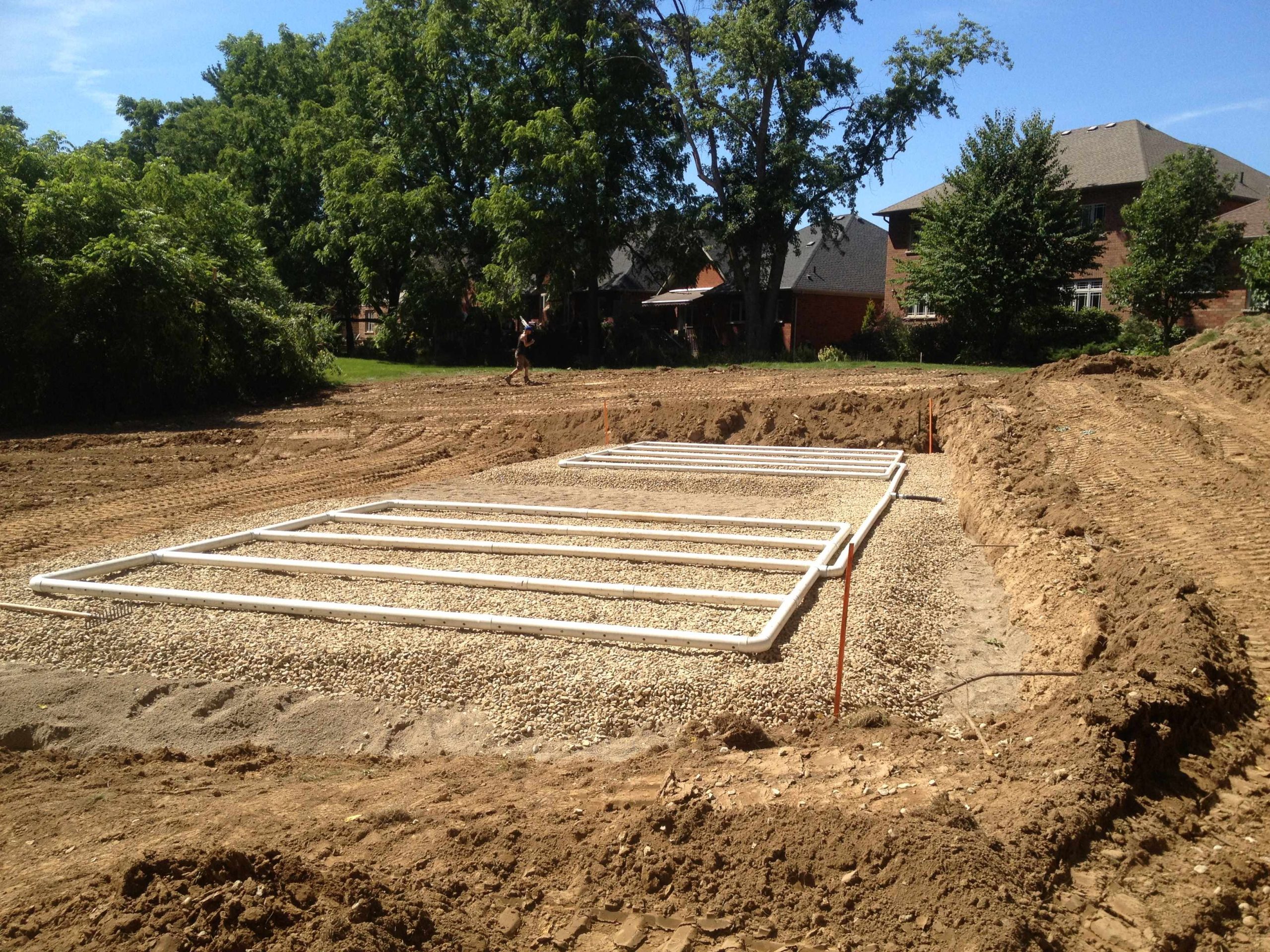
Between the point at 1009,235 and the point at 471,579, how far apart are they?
82.4 feet

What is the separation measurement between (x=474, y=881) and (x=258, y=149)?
134ft

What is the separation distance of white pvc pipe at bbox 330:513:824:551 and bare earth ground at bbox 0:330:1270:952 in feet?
2.84

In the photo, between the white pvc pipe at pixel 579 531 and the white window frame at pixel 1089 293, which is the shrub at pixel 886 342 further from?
the white pvc pipe at pixel 579 531

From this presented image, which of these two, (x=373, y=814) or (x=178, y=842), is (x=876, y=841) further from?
(x=178, y=842)

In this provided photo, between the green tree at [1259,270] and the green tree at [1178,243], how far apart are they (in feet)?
17.2

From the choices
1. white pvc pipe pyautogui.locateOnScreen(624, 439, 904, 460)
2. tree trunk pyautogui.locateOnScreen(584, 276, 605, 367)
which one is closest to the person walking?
white pvc pipe pyautogui.locateOnScreen(624, 439, 904, 460)

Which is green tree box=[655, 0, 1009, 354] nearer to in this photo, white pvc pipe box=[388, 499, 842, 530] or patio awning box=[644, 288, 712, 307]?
patio awning box=[644, 288, 712, 307]

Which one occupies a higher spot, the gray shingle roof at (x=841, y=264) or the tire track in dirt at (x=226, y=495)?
the gray shingle roof at (x=841, y=264)

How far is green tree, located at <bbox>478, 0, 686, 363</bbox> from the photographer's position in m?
29.2

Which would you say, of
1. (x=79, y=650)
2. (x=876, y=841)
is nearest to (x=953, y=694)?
(x=876, y=841)

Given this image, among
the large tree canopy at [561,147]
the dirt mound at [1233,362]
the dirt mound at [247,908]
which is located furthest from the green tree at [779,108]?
the dirt mound at [247,908]

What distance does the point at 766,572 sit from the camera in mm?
7633

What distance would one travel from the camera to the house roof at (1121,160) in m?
33.6

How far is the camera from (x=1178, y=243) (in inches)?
1090
